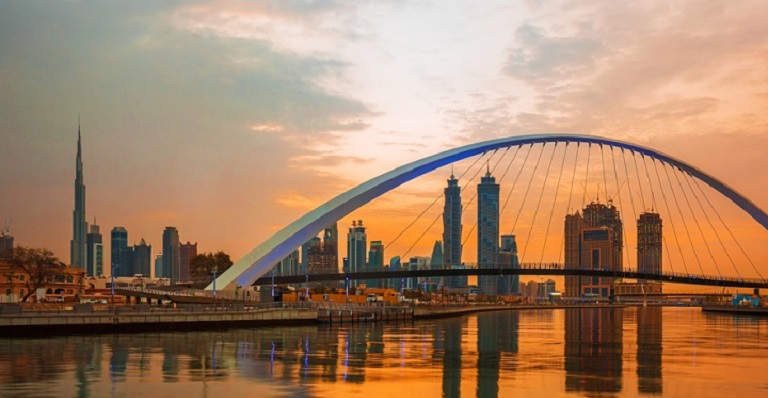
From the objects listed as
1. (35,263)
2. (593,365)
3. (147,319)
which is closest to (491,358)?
(593,365)

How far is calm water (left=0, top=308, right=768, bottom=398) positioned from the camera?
28866 millimetres

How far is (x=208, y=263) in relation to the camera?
138 m

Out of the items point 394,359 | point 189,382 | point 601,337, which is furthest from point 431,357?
point 601,337

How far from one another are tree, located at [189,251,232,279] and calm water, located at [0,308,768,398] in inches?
3214

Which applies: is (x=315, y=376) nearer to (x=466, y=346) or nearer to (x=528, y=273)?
(x=466, y=346)

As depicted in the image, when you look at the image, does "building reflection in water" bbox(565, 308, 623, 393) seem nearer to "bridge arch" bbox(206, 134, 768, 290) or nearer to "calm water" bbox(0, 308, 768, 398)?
"calm water" bbox(0, 308, 768, 398)

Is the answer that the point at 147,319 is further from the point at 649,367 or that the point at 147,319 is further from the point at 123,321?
the point at 649,367

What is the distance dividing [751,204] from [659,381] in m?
60.0

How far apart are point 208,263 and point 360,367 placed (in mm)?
105394

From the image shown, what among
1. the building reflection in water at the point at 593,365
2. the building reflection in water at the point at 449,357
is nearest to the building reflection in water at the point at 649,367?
the building reflection in water at the point at 593,365

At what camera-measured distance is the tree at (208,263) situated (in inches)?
5379

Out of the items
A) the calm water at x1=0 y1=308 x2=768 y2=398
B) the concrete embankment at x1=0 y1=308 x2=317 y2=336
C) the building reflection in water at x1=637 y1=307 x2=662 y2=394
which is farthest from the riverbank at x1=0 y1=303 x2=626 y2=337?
the building reflection in water at x1=637 y1=307 x2=662 y2=394

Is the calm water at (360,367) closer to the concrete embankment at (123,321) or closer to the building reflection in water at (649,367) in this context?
the building reflection in water at (649,367)

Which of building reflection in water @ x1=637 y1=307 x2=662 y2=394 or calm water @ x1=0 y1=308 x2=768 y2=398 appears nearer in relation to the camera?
calm water @ x1=0 y1=308 x2=768 y2=398
